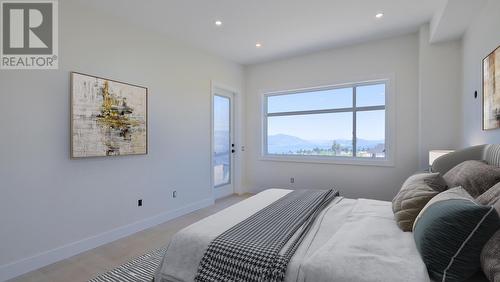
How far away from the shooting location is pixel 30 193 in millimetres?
2287

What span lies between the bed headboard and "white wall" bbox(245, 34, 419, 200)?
1260 millimetres

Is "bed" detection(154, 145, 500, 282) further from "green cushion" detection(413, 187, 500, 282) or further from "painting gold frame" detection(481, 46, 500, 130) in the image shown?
"painting gold frame" detection(481, 46, 500, 130)

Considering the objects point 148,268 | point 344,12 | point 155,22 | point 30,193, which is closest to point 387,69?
point 344,12

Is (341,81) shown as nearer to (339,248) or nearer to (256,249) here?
(339,248)

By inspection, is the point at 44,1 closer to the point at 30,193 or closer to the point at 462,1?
the point at 30,193

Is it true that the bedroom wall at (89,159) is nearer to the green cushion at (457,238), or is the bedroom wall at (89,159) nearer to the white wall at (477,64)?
the green cushion at (457,238)

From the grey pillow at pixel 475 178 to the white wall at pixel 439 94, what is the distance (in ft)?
6.00

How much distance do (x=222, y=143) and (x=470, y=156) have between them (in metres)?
3.66

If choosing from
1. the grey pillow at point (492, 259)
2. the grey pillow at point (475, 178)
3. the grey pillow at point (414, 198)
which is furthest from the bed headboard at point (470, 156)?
the grey pillow at point (492, 259)

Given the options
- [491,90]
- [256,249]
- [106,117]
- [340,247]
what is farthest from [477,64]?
[106,117]

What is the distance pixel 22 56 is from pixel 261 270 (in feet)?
9.39

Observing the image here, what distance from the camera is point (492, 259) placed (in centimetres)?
97

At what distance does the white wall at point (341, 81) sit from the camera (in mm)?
3744

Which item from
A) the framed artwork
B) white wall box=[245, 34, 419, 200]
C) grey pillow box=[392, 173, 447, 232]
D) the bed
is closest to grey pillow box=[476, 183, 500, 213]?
grey pillow box=[392, 173, 447, 232]
